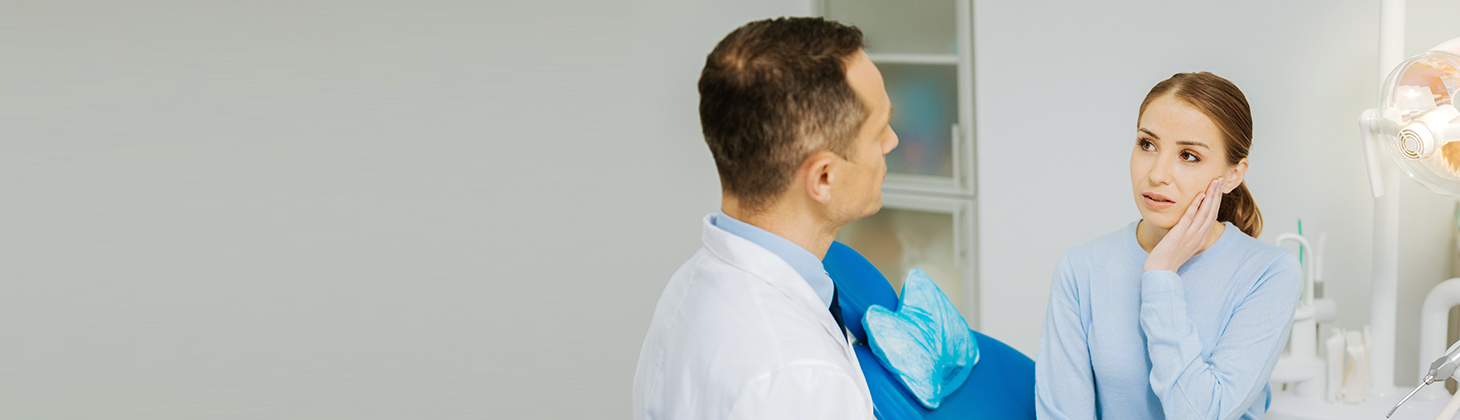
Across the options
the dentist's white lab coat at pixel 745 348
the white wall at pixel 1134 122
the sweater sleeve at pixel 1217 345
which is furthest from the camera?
the white wall at pixel 1134 122

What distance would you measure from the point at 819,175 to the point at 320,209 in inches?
56.7

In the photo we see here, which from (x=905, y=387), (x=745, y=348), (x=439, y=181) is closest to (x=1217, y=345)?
(x=905, y=387)

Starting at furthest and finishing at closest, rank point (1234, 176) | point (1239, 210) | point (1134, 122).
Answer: point (1134, 122)
point (1239, 210)
point (1234, 176)

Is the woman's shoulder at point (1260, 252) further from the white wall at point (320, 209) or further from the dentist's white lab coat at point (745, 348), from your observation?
the white wall at point (320, 209)

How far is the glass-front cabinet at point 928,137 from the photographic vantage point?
3023 millimetres

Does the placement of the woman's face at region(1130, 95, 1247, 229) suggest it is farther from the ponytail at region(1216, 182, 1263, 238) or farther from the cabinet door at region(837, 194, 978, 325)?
the cabinet door at region(837, 194, 978, 325)

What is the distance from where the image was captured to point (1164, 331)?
140 centimetres

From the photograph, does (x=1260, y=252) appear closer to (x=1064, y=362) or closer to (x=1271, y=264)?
(x=1271, y=264)

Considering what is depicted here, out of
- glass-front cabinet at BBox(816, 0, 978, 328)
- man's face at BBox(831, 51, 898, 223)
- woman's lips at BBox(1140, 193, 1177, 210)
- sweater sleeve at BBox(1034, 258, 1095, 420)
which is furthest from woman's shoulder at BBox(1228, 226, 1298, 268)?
glass-front cabinet at BBox(816, 0, 978, 328)

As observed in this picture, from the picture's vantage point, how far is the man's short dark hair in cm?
108

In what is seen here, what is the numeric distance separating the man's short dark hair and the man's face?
0.04 feet

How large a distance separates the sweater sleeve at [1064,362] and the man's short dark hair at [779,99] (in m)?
0.65

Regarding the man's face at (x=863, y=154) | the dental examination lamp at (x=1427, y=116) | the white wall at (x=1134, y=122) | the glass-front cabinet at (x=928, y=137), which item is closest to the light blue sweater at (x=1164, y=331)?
the dental examination lamp at (x=1427, y=116)

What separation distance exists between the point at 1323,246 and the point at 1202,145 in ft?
3.42
